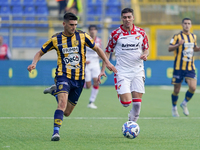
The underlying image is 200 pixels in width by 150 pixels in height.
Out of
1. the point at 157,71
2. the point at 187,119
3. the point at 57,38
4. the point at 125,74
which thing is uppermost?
the point at 57,38

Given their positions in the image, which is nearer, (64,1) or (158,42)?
(158,42)

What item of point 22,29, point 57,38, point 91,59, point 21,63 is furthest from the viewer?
point 22,29

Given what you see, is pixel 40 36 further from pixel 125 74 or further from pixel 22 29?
pixel 125 74

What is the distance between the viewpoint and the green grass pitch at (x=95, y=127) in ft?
18.7

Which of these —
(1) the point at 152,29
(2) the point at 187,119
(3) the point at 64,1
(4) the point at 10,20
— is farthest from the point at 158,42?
(2) the point at 187,119

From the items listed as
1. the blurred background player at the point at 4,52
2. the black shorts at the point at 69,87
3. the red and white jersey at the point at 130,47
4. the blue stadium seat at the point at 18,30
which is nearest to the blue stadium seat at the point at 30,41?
the blue stadium seat at the point at 18,30

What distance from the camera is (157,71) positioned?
58.7ft

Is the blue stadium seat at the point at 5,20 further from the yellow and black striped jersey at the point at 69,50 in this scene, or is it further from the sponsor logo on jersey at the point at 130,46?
the yellow and black striped jersey at the point at 69,50

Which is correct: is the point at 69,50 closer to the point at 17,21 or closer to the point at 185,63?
the point at 185,63

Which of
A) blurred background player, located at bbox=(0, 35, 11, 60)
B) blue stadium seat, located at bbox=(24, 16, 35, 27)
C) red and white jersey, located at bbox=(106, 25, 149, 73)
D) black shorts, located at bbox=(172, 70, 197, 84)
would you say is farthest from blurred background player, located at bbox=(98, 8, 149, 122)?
blue stadium seat, located at bbox=(24, 16, 35, 27)

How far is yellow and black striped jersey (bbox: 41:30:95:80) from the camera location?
248 inches

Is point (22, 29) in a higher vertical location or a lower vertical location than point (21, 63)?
higher

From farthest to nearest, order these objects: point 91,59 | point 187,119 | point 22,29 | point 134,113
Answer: point 22,29, point 91,59, point 187,119, point 134,113

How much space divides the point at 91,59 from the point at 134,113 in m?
5.35
